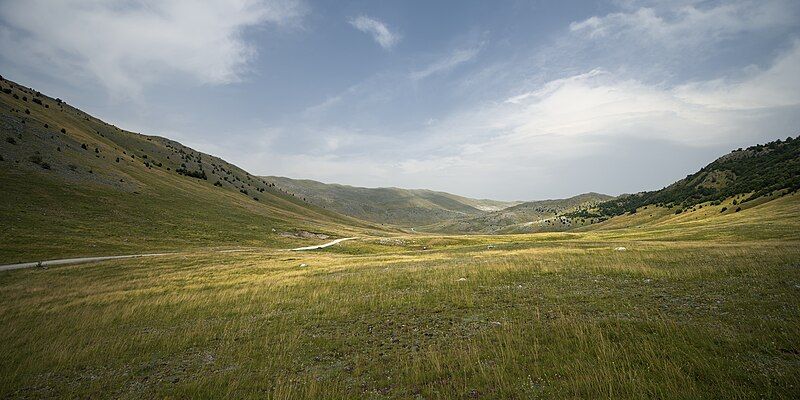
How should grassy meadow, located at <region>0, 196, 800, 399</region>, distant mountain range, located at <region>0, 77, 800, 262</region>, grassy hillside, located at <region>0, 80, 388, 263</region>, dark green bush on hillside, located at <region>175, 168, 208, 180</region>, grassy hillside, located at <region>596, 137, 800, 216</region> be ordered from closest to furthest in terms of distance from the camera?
grassy meadow, located at <region>0, 196, 800, 399</region>, grassy hillside, located at <region>0, 80, 388, 263</region>, distant mountain range, located at <region>0, 77, 800, 262</region>, grassy hillside, located at <region>596, 137, 800, 216</region>, dark green bush on hillside, located at <region>175, 168, 208, 180</region>

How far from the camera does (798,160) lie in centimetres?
10425

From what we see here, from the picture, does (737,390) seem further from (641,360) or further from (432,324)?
(432,324)

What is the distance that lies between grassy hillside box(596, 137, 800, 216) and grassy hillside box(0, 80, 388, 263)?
121m

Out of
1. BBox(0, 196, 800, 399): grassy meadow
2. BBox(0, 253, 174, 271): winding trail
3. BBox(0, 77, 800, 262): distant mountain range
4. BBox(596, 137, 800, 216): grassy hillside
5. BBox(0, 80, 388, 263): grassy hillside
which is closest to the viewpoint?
BBox(0, 196, 800, 399): grassy meadow

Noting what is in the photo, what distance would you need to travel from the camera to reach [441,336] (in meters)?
12.1

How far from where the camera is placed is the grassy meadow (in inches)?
322

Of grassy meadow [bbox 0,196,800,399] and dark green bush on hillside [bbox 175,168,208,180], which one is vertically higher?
dark green bush on hillside [bbox 175,168,208,180]

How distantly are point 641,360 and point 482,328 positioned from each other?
16.5 feet

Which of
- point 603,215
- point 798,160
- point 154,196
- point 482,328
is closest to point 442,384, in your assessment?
point 482,328

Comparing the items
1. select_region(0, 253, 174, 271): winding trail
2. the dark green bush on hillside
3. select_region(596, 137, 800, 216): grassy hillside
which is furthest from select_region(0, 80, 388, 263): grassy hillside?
select_region(596, 137, 800, 216): grassy hillside

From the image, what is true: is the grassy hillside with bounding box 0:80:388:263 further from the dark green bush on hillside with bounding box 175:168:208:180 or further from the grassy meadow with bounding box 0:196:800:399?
the grassy meadow with bounding box 0:196:800:399

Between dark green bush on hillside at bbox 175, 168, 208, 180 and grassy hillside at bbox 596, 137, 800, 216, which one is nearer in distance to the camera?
grassy hillside at bbox 596, 137, 800, 216

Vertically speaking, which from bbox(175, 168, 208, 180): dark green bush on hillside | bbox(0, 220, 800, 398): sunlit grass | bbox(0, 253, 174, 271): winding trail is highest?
bbox(175, 168, 208, 180): dark green bush on hillside

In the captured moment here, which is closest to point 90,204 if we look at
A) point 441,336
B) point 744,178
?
point 441,336
